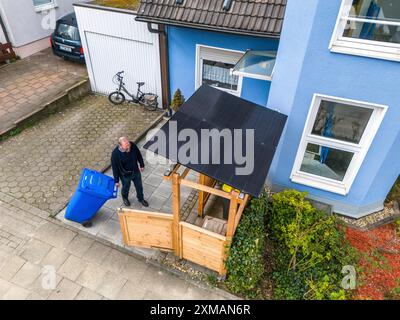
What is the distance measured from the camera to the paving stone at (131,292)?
5.32 meters

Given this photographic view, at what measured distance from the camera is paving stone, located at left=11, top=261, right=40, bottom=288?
543cm

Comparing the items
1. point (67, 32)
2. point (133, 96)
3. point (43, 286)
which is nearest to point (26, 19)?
point (67, 32)

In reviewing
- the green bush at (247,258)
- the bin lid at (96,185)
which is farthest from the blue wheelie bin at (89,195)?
the green bush at (247,258)

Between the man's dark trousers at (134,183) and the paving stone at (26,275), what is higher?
the man's dark trousers at (134,183)

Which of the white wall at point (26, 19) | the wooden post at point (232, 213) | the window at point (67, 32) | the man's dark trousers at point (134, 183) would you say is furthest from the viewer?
the white wall at point (26, 19)

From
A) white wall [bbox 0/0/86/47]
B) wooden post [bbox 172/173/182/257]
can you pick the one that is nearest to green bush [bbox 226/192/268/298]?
wooden post [bbox 172/173/182/257]

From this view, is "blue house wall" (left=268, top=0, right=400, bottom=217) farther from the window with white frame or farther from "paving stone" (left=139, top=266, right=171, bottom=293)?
the window with white frame

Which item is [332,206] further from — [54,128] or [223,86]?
[54,128]

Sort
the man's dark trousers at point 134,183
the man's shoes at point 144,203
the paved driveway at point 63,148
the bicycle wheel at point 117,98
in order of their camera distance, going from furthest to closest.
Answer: the bicycle wheel at point 117,98
the paved driveway at point 63,148
the man's shoes at point 144,203
the man's dark trousers at point 134,183

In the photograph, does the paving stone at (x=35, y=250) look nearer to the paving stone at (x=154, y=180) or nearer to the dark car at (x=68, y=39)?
the paving stone at (x=154, y=180)

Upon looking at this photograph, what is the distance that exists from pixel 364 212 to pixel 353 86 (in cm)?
316

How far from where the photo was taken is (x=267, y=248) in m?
6.09

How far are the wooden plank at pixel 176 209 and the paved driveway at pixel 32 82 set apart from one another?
6.45 meters
